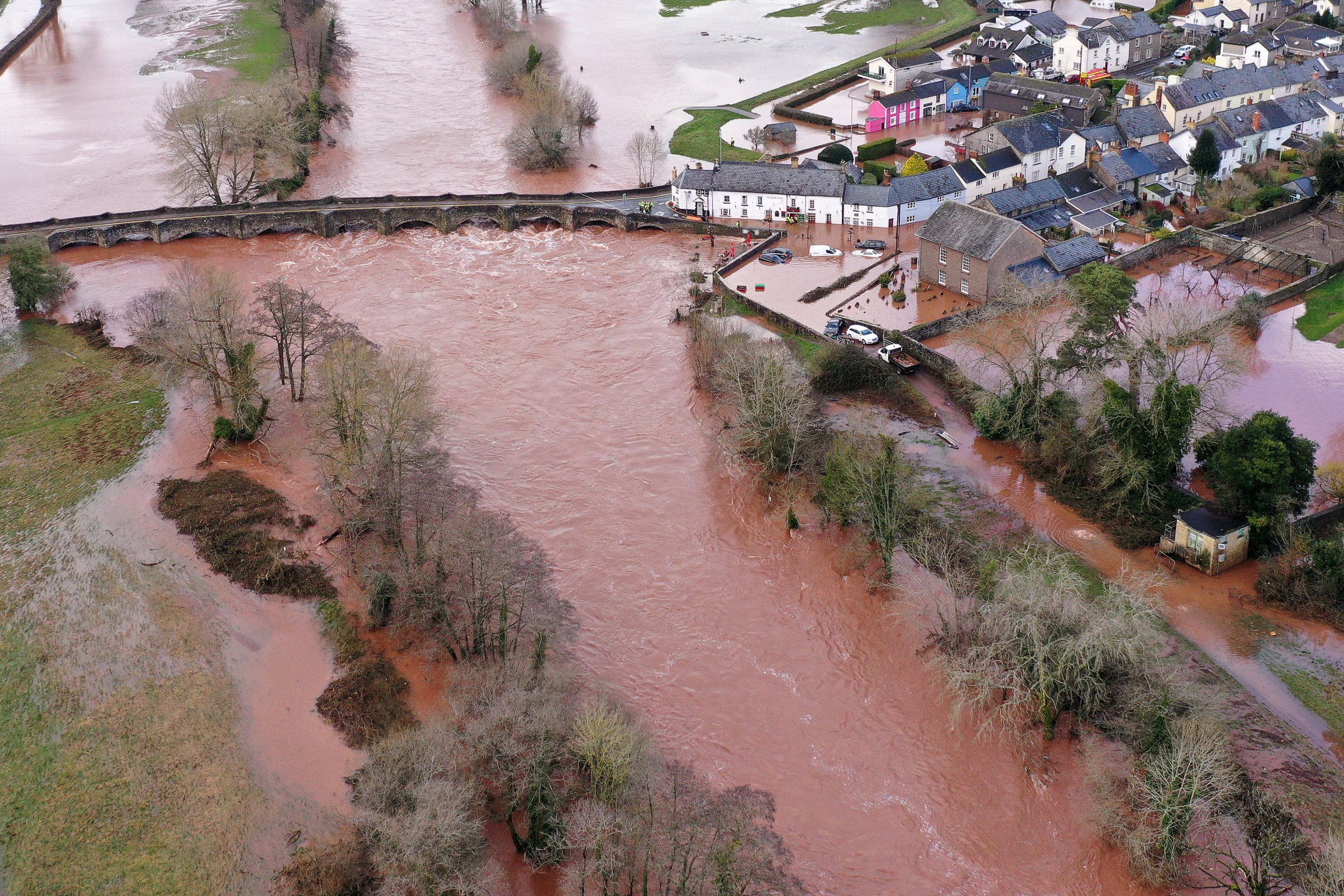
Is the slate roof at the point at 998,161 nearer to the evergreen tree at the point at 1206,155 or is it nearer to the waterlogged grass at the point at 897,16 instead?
the evergreen tree at the point at 1206,155

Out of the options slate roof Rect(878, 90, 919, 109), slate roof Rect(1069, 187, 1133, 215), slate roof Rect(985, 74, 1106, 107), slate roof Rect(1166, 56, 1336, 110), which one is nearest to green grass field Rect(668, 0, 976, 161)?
slate roof Rect(878, 90, 919, 109)

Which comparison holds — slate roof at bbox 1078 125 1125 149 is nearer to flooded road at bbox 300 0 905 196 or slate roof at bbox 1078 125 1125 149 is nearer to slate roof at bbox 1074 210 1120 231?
slate roof at bbox 1074 210 1120 231

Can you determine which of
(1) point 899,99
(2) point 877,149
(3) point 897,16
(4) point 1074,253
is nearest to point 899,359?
(4) point 1074,253

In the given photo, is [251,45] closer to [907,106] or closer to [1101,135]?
[907,106]

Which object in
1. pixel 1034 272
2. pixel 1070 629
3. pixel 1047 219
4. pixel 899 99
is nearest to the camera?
pixel 1070 629

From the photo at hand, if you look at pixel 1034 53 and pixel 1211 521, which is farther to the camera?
pixel 1034 53

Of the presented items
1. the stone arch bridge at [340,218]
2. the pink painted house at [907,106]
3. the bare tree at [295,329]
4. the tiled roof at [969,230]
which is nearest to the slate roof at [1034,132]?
the tiled roof at [969,230]

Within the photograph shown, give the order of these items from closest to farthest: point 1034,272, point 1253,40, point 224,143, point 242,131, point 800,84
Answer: point 1034,272, point 224,143, point 242,131, point 1253,40, point 800,84
